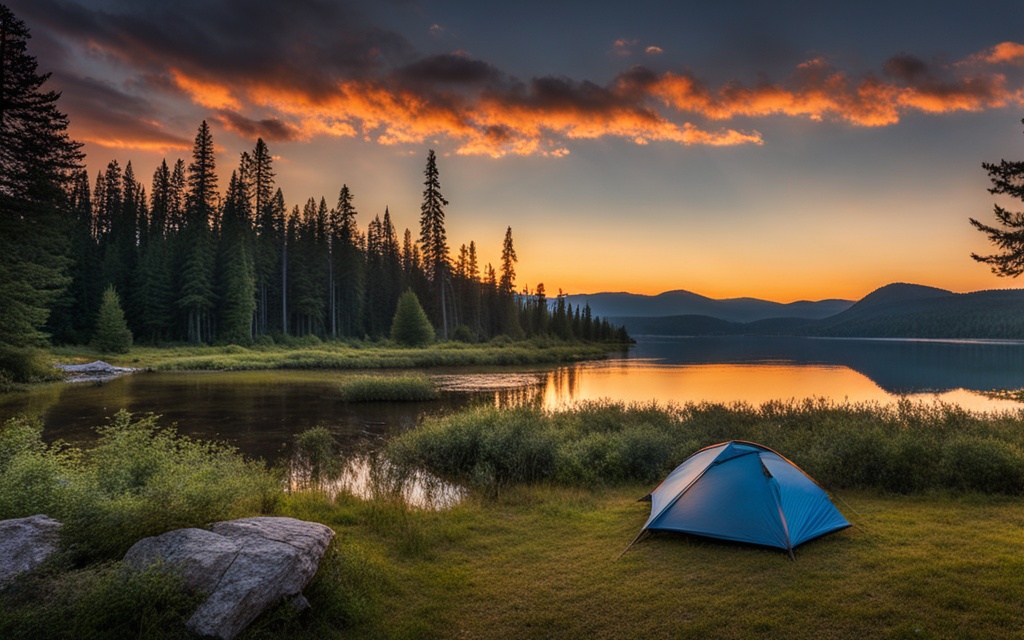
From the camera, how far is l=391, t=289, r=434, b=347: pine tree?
2307 inches

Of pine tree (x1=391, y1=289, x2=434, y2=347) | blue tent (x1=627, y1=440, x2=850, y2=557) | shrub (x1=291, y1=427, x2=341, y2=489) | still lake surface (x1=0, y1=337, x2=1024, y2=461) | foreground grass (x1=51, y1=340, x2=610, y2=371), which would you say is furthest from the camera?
pine tree (x1=391, y1=289, x2=434, y2=347)

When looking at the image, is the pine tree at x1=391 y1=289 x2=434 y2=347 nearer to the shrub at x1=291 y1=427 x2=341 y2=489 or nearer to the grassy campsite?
the shrub at x1=291 y1=427 x2=341 y2=489

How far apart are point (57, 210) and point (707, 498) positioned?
124 ft

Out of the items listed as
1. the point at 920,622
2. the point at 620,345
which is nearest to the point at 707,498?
the point at 920,622

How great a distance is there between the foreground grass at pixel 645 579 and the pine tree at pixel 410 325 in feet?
161

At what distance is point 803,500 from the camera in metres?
8.80

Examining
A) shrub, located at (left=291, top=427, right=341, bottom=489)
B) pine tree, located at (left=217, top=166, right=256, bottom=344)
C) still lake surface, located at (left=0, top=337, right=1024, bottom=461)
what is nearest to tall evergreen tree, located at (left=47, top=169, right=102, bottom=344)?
pine tree, located at (left=217, top=166, right=256, bottom=344)

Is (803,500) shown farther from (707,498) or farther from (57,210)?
(57,210)

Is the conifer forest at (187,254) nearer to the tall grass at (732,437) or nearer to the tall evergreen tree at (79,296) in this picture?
the tall evergreen tree at (79,296)

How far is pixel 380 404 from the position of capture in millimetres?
27281

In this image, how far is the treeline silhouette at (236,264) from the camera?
5641cm

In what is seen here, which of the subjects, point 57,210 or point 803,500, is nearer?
point 803,500

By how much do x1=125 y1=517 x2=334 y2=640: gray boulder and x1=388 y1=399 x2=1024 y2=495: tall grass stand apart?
22.9 feet

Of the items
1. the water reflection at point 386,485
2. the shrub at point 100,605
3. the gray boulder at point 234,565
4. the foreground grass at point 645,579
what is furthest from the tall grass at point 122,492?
the water reflection at point 386,485
